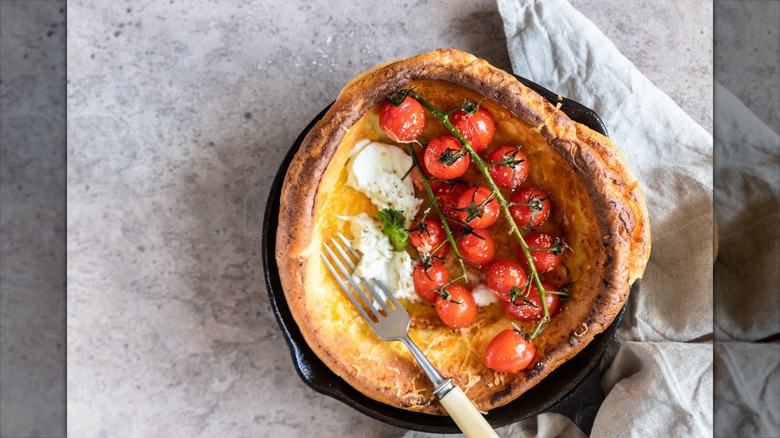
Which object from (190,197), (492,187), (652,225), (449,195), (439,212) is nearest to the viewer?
(492,187)

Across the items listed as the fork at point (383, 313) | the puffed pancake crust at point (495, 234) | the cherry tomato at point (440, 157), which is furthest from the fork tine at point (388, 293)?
the cherry tomato at point (440, 157)

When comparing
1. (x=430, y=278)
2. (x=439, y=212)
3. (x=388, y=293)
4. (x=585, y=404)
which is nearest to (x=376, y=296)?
(x=388, y=293)

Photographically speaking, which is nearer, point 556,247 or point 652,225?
point 556,247

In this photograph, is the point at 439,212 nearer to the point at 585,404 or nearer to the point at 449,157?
the point at 449,157

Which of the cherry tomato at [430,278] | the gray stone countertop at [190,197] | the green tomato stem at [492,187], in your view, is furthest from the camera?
the gray stone countertop at [190,197]

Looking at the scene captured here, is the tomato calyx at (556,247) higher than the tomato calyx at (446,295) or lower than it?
higher

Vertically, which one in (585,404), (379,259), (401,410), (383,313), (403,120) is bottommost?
(585,404)

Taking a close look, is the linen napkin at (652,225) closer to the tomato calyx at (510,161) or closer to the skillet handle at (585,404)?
the skillet handle at (585,404)
